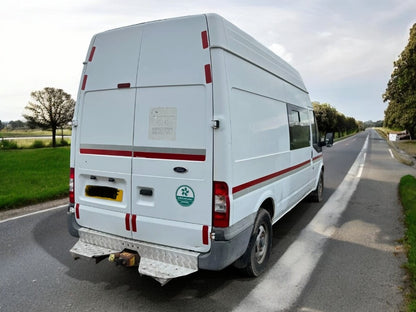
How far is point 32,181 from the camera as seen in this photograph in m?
9.35

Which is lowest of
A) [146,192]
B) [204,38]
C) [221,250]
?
[221,250]

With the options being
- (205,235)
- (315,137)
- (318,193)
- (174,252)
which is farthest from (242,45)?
(318,193)

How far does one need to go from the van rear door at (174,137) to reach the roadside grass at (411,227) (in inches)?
93.8

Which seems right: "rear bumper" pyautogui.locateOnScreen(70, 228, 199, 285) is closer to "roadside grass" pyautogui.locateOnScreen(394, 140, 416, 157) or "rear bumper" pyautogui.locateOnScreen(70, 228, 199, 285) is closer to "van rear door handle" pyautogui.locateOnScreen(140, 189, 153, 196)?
"van rear door handle" pyautogui.locateOnScreen(140, 189, 153, 196)

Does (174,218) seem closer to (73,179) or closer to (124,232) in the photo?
(124,232)

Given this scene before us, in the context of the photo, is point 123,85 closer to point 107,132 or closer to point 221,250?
point 107,132

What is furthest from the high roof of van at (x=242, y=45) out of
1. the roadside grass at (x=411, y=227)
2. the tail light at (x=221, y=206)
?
the roadside grass at (x=411, y=227)

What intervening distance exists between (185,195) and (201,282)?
1.23m

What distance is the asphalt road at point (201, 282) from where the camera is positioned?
10.5 ft

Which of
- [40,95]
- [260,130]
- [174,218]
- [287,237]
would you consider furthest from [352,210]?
[40,95]

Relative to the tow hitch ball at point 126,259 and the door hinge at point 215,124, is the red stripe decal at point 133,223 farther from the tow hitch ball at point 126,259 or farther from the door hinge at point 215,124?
the door hinge at point 215,124

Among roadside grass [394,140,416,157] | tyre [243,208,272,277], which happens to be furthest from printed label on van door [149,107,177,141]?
roadside grass [394,140,416,157]

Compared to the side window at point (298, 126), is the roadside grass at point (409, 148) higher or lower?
lower

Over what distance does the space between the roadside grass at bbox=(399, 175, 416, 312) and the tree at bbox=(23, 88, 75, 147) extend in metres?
37.2
